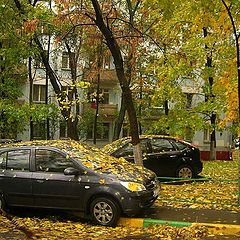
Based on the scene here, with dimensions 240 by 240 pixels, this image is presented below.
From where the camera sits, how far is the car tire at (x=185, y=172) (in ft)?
37.5

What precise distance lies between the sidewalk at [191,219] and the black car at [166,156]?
3.58 metres

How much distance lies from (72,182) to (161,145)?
5.24 m

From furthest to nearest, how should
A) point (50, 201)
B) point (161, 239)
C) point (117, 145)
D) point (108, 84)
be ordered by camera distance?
1. point (108, 84)
2. point (117, 145)
3. point (50, 201)
4. point (161, 239)

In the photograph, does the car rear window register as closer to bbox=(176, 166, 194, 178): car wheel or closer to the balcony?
bbox=(176, 166, 194, 178): car wheel

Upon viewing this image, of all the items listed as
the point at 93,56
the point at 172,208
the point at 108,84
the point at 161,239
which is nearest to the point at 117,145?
the point at 172,208

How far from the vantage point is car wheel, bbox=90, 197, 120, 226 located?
6715 mm

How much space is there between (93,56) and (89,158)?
15.6m

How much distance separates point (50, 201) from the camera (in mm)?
7160

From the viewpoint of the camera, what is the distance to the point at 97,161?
24.5 ft

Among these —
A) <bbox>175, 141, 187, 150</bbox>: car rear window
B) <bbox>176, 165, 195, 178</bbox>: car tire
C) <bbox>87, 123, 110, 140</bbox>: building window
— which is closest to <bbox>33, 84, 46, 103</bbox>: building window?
<bbox>87, 123, 110, 140</bbox>: building window

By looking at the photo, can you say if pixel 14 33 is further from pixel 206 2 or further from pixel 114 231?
pixel 114 231

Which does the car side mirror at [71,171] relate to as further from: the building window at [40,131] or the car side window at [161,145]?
the building window at [40,131]

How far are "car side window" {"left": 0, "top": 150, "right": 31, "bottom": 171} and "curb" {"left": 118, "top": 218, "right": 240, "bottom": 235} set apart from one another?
2419 millimetres

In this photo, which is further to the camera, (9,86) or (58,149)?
(9,86)
